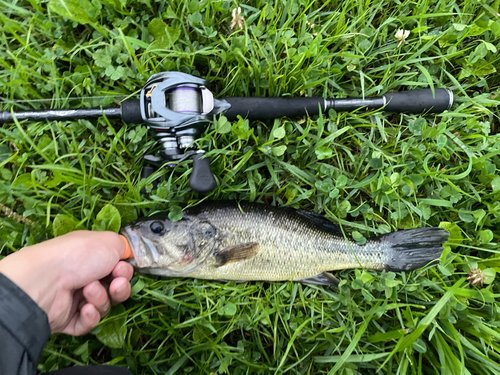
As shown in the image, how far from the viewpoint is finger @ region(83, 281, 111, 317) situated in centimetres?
207

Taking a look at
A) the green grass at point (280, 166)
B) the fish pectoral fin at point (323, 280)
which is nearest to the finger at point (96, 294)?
the green grass at point (280, 166)

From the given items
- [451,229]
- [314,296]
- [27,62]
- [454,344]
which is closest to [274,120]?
[314,296]

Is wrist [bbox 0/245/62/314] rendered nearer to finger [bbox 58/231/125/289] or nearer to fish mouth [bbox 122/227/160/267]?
finger [bbox 58/231/125/289]

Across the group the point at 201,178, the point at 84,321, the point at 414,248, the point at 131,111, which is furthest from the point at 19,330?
the point at 414,248

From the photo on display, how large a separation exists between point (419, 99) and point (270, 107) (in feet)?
3.96

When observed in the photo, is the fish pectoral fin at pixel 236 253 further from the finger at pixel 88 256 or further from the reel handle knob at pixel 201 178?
the finger at pixel 88 256

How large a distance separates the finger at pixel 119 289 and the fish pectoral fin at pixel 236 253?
0.64 metres

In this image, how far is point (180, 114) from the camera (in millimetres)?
2135

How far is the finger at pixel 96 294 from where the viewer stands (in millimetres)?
2068

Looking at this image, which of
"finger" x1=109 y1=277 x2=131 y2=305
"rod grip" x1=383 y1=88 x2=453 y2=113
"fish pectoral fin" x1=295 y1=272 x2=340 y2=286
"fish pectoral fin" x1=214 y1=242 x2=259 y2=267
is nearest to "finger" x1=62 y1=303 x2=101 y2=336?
"finger" x1=109 y1=277 x2=131 y2=305

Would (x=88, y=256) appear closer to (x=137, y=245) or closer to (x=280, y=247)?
(x=137, y=245)

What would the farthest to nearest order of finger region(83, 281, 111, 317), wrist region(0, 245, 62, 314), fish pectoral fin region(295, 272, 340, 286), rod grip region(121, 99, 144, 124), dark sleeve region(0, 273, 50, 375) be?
fish pectoral fin region(295, 272, 340, 286)
rod grip region(121, 99, 144, 124)
finger region(83, 281, 111, 317)
wrist region(0, 245, 62, 314)
dark sleeve region(0, 273, 50, 375)

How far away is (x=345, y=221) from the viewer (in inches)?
102

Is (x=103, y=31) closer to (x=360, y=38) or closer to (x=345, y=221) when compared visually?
(x=360, y=38)
